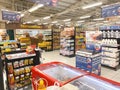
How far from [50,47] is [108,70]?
21.9ft

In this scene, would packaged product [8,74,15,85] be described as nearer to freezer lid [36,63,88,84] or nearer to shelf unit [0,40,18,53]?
freezer lid [36,63,88,84]

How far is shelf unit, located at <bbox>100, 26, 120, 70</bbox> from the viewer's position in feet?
17.5

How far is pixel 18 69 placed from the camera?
3.07 m

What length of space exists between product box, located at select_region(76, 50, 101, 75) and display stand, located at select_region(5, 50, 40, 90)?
1920 millimetres

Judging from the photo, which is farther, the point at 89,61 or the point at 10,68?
the point at 89,61

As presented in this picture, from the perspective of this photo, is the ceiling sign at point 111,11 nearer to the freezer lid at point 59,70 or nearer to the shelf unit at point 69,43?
the shelf unit at point 69,43

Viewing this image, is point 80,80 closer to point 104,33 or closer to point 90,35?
point 90,35

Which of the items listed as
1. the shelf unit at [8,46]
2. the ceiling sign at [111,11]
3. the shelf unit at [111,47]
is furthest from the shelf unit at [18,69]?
the ceiling sign at [111,11]

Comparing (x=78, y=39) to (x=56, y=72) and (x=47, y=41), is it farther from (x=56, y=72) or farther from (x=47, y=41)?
(x=56, y=72)

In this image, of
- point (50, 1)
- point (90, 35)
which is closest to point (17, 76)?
point (50, 1)

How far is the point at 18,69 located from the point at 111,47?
4.34m

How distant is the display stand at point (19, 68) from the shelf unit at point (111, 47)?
3.72 meters

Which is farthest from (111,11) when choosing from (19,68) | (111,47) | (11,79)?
(11,79)

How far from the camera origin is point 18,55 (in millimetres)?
3041
